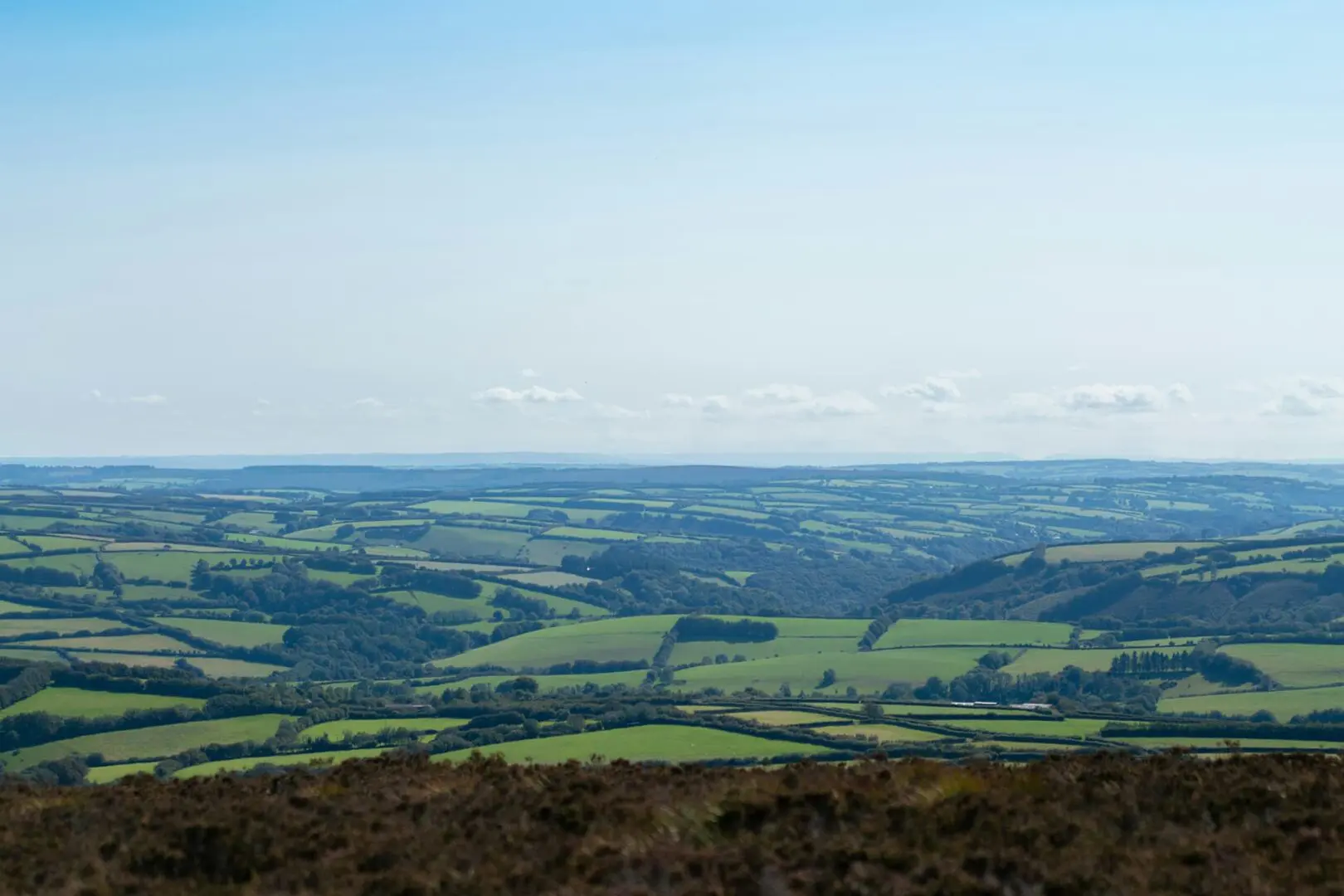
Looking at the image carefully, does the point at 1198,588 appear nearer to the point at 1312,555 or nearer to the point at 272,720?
the point at 1312,555

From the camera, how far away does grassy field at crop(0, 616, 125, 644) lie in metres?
151

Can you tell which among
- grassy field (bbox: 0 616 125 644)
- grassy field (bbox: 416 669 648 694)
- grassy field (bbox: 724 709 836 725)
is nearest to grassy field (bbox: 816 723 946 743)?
grassy field (bbox: 724 709 836 725)

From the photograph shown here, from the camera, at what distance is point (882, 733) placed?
82438 mm

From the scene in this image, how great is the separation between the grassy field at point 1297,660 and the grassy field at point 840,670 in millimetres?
22907

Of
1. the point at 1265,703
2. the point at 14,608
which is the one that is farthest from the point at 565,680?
the point at 14,608

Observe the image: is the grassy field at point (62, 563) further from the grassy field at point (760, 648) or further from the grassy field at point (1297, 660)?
the grassy field at point (1297, 660)

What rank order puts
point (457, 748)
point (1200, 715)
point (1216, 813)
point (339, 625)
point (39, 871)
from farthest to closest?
1. point (339, 625)
2. point (1200, 715)
3. point (457, 748)
4. point (1216, 813)
5. point (39, 871)

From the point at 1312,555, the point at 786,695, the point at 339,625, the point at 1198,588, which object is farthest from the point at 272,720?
the point at 1312,555

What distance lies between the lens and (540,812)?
589 inches

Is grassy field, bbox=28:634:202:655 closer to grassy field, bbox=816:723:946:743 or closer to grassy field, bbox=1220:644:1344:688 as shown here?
grassy field, bbox=816:723:946:743

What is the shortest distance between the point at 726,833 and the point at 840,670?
4528 inches

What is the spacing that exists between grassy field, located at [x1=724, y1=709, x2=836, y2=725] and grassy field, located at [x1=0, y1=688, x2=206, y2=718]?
118 ft

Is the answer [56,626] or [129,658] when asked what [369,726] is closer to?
[129,658]

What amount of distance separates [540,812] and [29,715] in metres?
83.7
